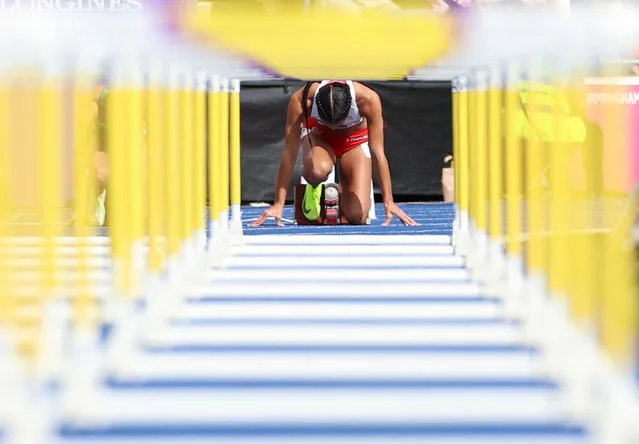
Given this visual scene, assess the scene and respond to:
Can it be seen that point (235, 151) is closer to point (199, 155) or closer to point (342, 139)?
point (199, 155)

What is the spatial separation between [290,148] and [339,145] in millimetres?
529

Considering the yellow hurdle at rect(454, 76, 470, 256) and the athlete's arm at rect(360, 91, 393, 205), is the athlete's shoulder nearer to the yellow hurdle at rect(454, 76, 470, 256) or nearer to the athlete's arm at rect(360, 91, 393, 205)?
the athlete's arm at rect(360, 91, 393, 205)

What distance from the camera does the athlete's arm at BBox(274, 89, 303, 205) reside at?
22.0ft

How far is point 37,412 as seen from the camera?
199 centimetres

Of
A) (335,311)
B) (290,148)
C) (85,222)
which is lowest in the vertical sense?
(335,311)

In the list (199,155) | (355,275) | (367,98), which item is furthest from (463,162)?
(367,98)

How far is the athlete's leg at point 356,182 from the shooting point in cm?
715

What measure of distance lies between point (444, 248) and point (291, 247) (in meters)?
0.64

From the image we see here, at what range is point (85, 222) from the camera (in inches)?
112

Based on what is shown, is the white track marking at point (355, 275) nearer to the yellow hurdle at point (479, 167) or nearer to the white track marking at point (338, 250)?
the yellow hurdle at point (479, 167)

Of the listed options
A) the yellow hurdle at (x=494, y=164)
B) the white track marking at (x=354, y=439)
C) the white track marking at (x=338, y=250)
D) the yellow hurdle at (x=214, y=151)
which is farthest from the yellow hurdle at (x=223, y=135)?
the white track marking at (x=354, y=439)

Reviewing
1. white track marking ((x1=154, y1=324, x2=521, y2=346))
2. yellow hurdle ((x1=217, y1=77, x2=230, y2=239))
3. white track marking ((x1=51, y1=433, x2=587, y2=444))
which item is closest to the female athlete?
yellow hurdle ((x1=217, y1=77, x2=230, y2=239))

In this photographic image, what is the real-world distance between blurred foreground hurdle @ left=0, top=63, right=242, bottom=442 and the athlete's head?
87.6 inches

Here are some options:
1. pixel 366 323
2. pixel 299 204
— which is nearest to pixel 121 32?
pixel 366 323
